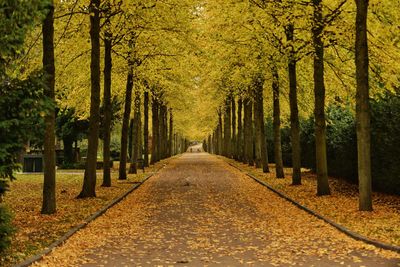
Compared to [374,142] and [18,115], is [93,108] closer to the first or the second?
[374,142]

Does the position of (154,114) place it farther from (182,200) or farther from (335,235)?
(335,235)

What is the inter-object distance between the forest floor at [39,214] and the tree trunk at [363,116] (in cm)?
754

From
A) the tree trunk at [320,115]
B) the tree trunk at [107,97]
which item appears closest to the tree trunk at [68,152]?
the tree trunk at [107,97]

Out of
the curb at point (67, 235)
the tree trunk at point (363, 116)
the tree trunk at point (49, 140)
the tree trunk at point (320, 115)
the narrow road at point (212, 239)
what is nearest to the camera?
the curb at point (67, 235)

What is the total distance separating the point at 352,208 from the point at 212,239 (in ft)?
19.4

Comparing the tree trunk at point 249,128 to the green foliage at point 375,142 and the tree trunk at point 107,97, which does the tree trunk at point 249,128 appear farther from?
the tree trunk at point 107,97

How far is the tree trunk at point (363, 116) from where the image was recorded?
564 inches

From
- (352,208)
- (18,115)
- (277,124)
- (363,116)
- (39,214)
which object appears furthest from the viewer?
(277,124)

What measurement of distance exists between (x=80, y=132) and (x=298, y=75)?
18.9m

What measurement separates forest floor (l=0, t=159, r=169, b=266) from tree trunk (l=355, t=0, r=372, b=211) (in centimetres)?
754

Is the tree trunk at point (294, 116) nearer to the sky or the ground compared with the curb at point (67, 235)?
nearer to the sky

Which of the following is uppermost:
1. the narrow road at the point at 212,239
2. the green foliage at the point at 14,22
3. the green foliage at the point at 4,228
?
the green foliage at the point at 14,22

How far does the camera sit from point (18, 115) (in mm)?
7797

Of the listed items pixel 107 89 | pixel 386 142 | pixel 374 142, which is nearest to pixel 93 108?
pixel 107 89
